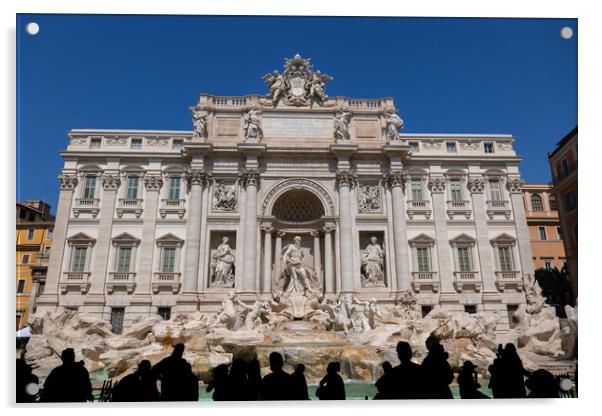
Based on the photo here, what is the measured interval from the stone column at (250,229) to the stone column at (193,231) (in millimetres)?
1970

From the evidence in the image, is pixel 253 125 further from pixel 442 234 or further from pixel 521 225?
pixel 521 225

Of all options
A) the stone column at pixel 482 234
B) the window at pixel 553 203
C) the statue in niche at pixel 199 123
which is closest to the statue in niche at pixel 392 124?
the stone column at pixel 482 234

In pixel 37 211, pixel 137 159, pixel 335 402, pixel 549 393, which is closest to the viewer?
pixel 335 402

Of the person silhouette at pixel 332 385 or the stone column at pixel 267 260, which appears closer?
the person silhouette at pixel 332 385

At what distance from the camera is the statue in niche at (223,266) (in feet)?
59.9

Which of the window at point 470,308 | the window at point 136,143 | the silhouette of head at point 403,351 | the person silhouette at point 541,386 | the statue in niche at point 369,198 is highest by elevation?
the window at point 136,143

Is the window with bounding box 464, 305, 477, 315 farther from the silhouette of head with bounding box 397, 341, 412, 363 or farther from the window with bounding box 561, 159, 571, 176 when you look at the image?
the silhouette of head with bounding box 397, 341, 412, 363

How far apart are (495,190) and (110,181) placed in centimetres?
1782

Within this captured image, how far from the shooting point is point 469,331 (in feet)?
46.7

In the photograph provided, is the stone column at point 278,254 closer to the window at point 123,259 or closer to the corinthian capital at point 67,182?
the window at point 123,259
